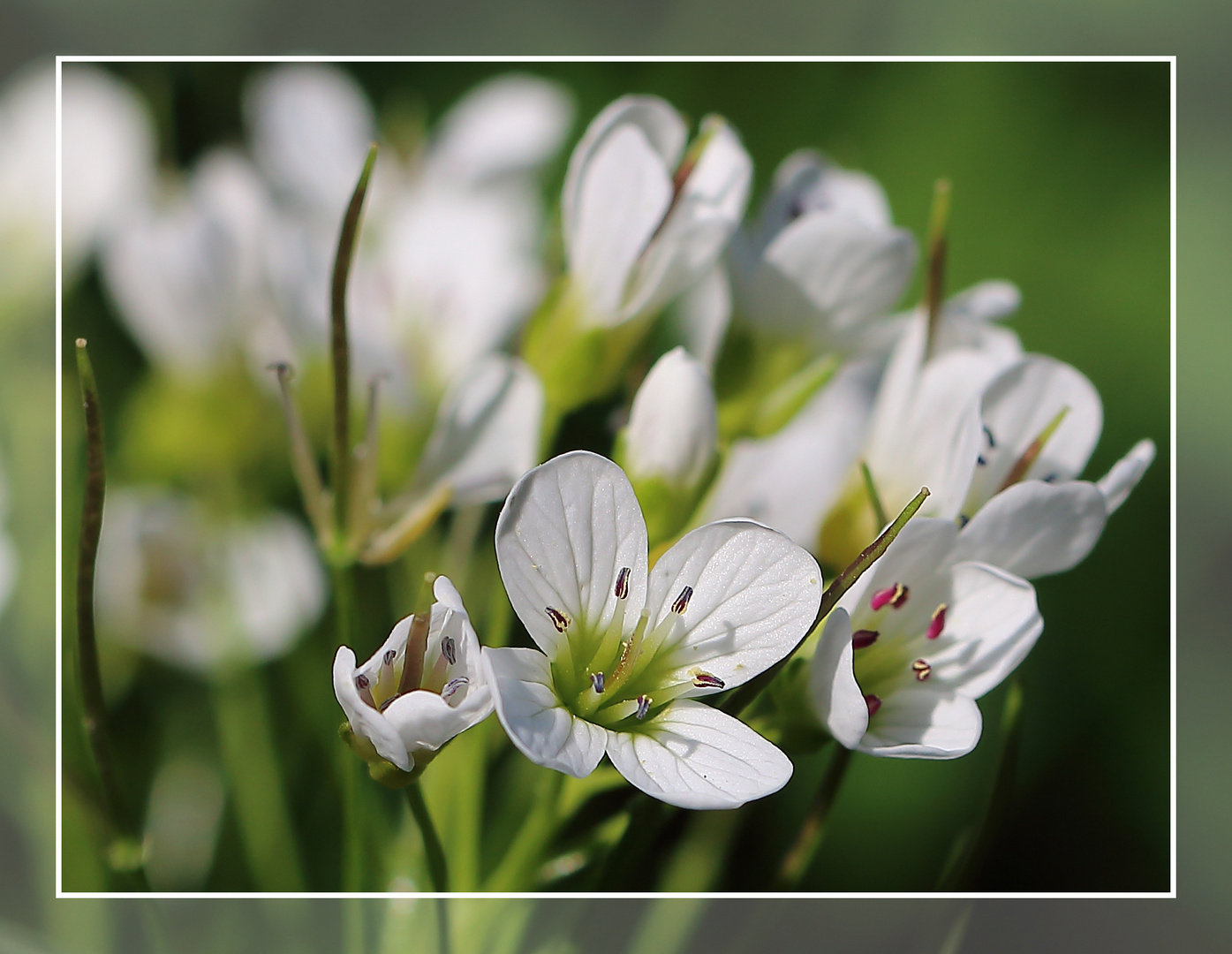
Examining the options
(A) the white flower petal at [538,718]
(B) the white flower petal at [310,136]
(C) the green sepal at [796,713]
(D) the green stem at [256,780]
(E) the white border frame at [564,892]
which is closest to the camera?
(A) the white flower petal at [538,718]

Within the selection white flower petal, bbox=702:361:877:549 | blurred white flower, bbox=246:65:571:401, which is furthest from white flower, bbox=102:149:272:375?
white flower petal, bbox=702:361:877:549

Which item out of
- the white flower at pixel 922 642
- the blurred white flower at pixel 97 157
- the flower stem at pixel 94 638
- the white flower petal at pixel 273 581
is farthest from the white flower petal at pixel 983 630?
the blurred white flower at pixel 97 157

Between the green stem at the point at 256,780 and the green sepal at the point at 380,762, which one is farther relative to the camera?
the green stem at the point at 256,780

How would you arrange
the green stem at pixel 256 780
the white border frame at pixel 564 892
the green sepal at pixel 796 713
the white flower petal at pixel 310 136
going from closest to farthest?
the green sepal at pixel 796 713
the white border frame at pixel 564 892
the green stem at pixel 256 780
the white flower petal at pixel 310 136

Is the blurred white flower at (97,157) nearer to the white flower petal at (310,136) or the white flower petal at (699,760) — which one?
the white flower petal at (310,136)

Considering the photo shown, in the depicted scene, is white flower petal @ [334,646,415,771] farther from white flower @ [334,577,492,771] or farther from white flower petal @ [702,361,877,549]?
white flower petal @ [702,361,877,549]

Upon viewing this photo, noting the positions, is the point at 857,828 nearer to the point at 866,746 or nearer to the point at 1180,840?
the point at 1180,840

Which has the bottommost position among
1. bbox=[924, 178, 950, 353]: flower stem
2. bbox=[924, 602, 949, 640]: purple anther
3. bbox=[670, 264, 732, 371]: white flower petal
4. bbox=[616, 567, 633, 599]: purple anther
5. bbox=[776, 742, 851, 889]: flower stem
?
bbox=[776, 742, 851, 889]: flower stem
